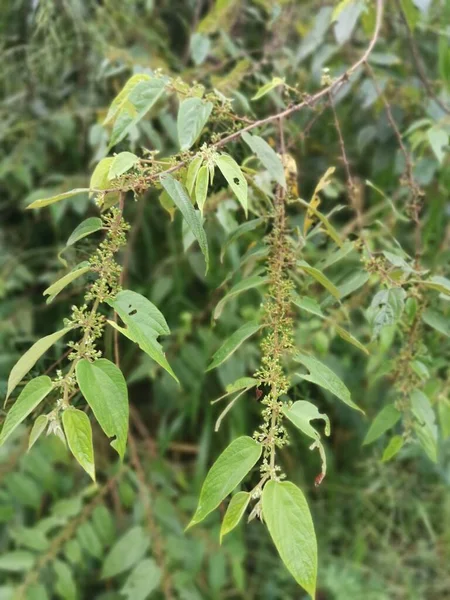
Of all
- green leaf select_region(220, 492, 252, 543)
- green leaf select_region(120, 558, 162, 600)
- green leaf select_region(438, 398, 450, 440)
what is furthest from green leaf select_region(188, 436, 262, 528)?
green leaf select_region(120, 558, 162, 600)

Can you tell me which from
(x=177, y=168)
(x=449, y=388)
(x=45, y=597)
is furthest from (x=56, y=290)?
(x=45, y=597)

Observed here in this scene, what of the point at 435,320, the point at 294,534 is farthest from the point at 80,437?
the point at 435,320

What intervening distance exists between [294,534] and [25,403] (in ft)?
0.60

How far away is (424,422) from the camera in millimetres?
633

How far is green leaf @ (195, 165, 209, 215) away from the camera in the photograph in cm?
47

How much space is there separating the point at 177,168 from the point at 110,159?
56 millimetres

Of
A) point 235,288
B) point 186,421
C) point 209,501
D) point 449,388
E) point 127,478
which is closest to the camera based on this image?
point 209,501

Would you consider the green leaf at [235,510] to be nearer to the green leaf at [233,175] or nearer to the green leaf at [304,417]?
the green leaf at [304,417]

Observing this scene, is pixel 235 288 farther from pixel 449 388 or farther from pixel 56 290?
pixel 449 388

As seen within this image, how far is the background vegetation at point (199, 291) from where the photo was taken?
0.99 meters

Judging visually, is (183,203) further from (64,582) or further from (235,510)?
(64,582)

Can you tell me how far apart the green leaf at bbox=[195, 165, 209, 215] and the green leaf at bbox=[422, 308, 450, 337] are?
0.90 ft

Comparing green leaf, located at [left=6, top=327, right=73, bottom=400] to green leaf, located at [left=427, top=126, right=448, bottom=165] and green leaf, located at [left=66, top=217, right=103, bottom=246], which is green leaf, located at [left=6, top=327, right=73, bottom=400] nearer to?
green leaf, located at [left=66, top=217, right=103, bottom=246]

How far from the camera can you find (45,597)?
0.93 m
